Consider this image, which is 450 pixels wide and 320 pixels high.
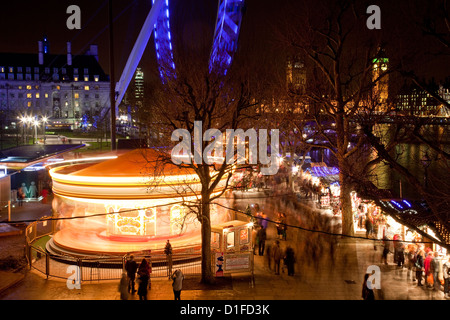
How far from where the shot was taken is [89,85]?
330ft

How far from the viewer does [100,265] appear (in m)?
13.8

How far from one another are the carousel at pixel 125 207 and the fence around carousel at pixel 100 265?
42cm

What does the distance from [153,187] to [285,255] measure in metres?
4.94

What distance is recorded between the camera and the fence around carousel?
1315 cm

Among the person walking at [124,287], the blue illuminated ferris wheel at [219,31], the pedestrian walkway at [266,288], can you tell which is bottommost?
the pedestrian walkway at [266,288]

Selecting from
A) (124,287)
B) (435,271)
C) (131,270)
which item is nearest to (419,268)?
(435,271)

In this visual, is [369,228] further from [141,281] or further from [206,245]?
[141,281]

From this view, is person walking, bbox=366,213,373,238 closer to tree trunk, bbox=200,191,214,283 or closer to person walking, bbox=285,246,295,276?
person walking, bbox=285,246,295,276

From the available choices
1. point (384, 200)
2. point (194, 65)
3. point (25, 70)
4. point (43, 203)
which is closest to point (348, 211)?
point (384, 200)

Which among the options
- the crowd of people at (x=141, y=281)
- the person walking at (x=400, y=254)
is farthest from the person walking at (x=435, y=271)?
the crowd of people at (x=141, y=281)

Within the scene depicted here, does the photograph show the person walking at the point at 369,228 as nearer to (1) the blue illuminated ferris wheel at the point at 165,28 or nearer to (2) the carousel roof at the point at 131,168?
(2) the carousel roof at the point at 131,168

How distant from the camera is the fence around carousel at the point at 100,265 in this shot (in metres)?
13.1

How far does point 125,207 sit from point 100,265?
2065 mm
